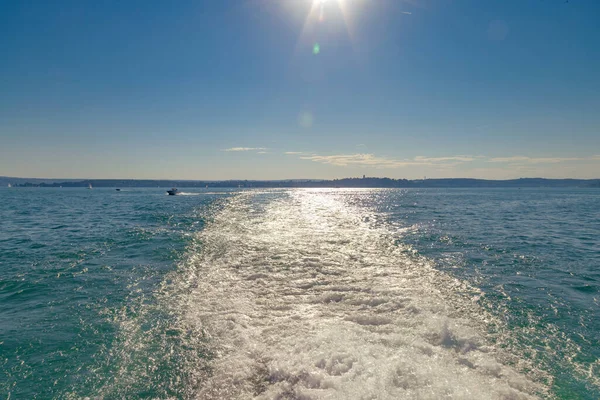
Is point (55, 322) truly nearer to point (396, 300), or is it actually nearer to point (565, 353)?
point (396, 300)

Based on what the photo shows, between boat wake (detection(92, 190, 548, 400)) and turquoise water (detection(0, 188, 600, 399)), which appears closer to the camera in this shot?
boat wake (detection(92, 190, 548, 400))

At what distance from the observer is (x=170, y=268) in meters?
14.6

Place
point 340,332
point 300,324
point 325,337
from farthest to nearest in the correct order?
point 300,324, point 340,332, point 325,337

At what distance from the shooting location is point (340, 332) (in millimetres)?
7887

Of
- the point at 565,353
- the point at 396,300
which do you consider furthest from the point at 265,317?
the point at 565,353

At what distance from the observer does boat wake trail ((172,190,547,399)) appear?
5.84 metres

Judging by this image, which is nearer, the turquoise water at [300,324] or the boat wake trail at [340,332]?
the boat wake trail at [340,332]

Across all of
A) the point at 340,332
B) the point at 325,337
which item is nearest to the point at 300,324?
the point at 325,337

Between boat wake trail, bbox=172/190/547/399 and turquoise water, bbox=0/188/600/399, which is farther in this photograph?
turquoise water, bbox=0/188/600/399

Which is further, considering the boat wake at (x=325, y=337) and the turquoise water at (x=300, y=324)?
the turquoise water at (x=300, y=324)

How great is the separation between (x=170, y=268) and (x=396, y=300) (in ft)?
36.2

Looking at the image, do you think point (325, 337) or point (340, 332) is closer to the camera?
point (325, 337)

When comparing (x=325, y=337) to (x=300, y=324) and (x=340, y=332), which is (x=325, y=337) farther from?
(x=300, y=324)

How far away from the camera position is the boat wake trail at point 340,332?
584 centimetres
